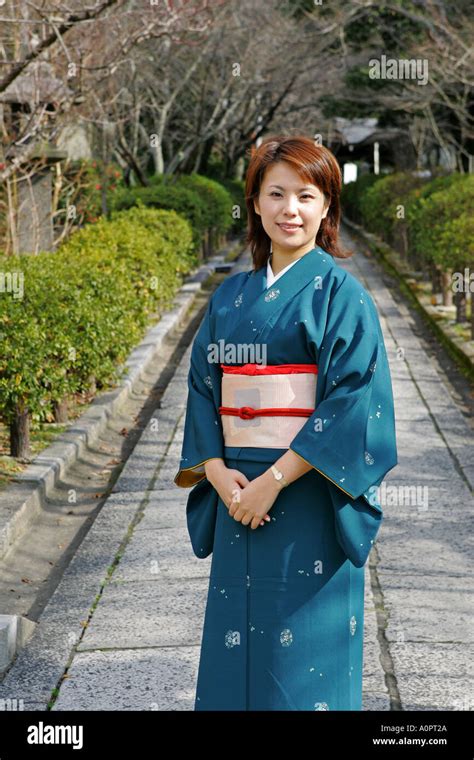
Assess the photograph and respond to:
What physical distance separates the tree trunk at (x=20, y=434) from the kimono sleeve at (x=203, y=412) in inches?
148

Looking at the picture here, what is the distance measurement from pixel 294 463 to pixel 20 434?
421 centimetres

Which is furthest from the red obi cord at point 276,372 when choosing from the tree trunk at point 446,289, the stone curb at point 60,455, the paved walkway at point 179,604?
the tree trunk at point 446,289

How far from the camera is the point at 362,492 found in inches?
111

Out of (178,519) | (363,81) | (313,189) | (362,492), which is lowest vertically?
(178,519)

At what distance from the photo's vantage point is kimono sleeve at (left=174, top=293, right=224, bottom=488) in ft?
9.73

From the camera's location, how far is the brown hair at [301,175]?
9.46 feet

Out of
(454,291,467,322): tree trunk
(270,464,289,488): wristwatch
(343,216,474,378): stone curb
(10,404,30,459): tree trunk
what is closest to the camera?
(270,464,289,488): wristwatch

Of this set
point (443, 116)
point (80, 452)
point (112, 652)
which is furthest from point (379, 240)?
point (112, 652)

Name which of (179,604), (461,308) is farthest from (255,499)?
(461,308)

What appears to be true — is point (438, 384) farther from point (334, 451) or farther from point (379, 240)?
point (379, 240)

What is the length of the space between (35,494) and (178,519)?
2.94 ft

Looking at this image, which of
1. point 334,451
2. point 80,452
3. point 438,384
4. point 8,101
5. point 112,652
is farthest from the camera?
point 8,101

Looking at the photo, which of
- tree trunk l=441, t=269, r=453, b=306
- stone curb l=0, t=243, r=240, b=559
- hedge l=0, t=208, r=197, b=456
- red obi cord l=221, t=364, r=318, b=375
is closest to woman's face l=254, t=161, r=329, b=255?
red obi cord l=221, t=364, r=318, b=375

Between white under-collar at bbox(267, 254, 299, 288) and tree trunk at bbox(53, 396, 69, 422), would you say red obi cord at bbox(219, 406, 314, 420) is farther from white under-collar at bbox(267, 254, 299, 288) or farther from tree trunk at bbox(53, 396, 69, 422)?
tree trunk at bbox(53, 396, 69, 422)
